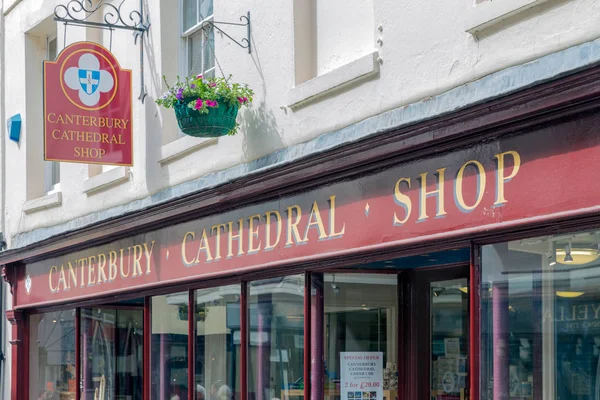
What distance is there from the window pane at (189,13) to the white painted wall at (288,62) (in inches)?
4.0

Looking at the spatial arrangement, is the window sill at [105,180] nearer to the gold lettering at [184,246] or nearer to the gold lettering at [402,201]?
the gold lettering at [184,246]

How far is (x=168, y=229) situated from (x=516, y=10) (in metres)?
5.22

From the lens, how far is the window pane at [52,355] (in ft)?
44.1

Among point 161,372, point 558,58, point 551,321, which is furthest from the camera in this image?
point 161,372

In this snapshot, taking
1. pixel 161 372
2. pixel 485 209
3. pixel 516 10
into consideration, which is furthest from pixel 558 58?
pixel 161 372

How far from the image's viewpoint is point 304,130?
8211mm

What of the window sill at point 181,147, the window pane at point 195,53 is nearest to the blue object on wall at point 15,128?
the window sill at point 181,147

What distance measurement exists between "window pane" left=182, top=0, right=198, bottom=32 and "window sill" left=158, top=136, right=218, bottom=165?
121 cm

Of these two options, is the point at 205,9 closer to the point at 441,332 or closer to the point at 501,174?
the point at 441,332

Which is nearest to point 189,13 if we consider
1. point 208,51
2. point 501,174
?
point 208,51

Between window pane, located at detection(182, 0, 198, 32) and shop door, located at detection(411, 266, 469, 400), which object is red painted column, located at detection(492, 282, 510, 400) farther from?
window pane, located at detection(182, 0, 198, 32)

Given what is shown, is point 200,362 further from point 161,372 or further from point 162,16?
point 162,16

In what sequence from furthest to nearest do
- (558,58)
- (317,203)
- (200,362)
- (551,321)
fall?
(200,362)
(317,203)
(551,321)
(558,58)

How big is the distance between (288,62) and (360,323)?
215 cm
